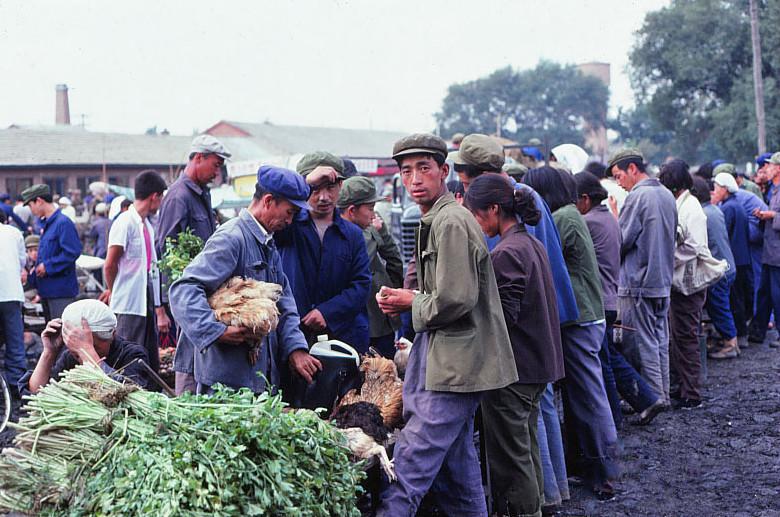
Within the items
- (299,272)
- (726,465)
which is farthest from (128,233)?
(726,465)

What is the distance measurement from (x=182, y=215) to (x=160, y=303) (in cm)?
111

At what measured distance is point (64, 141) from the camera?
130 ft

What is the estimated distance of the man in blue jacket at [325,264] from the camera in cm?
526

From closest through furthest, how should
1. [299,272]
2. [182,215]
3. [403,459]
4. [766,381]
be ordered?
1. [403,459]
2. [299,272]
3. [182,215]
4. [766,381]

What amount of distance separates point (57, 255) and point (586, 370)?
6.41m

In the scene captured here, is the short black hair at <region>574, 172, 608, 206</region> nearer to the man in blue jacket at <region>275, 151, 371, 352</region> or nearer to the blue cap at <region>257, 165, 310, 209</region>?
the man in blue jacket at <region>275, 151, 371, 352</region>

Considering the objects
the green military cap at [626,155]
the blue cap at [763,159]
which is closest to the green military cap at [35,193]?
the green military cap at [626,155]

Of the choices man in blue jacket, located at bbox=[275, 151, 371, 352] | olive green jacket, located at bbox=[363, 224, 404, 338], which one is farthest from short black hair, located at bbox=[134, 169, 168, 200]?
man in blue jacket, located at bbox=[275, 151, 371, 352]

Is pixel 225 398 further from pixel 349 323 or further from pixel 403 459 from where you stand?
pixel 349 323

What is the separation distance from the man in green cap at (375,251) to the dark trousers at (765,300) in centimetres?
572

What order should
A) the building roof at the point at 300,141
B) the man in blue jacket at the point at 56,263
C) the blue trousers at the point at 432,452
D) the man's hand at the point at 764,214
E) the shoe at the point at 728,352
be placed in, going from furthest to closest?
the building roof at the point at 300,141
the man's hand at the point at 764,214
the shoe at the point at 728,352
the man in blue jacket at the point at 56,263
the blue trousers at the point at 432,452

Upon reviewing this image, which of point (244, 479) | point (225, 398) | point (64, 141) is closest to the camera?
point (244, 479)

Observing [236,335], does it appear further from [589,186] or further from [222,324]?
[589,186]

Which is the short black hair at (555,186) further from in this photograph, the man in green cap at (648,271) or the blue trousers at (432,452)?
the blue trousers at (432,452)
